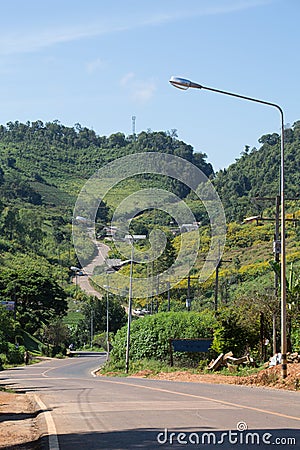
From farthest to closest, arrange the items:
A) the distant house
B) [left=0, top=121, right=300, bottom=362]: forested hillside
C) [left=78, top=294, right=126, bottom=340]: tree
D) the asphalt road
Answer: [left=78, top=294, right=126, bottom=340]: tree < the distant house < [left=0, top=121, right=300, bottom=362]: forested hillside < the asphalt road

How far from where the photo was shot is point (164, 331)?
42625 millimetres

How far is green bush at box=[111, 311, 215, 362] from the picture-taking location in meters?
41.1

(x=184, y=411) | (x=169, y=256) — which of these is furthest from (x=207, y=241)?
(x=184, y=411)

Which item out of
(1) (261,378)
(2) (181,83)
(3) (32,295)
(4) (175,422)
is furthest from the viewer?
(3) (32,295)

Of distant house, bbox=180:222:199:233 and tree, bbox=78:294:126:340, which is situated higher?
distant house, bbox=180:222:199:233

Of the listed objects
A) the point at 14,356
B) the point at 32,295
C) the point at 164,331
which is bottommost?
the point at 14,356

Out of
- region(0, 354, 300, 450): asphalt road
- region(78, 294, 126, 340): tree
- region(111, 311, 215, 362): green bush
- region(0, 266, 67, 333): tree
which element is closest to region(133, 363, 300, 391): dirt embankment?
region(0, 354, 300, 450): asphalt road

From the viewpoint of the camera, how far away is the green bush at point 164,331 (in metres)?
41.1

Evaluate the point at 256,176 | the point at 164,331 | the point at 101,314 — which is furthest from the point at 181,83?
the point at 256,176

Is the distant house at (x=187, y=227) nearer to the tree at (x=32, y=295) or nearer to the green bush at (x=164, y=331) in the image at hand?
the tree at (x=32, y=295)

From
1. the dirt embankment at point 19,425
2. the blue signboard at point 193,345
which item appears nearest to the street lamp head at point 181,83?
the dirt embankment at point 19,425

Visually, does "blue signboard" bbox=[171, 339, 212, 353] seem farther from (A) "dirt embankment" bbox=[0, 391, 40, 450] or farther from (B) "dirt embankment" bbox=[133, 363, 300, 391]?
(A) "dirt embankment" bbox=[0, 391, 40, 450]

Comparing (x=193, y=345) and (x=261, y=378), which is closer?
(x=261, y=378)

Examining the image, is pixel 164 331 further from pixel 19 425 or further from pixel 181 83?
pixel 19 425
